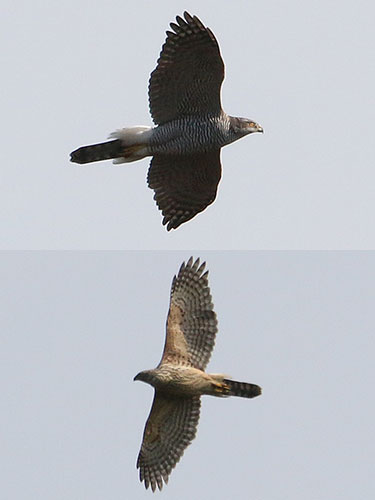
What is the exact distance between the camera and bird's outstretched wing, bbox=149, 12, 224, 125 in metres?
16.1

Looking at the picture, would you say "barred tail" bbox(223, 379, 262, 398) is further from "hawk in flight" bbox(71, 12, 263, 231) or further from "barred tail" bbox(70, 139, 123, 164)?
"barred tail" bbox(70, 139, 123, 164)

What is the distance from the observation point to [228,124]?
16.7 m

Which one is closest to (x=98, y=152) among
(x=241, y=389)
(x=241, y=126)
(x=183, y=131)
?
(x=183, y=131)

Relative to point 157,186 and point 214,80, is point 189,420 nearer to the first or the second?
point 157,186

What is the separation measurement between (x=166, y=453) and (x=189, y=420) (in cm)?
47

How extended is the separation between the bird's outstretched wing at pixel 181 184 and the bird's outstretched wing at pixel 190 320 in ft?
2.53

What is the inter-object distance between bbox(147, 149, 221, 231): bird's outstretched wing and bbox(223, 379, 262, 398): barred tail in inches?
65.3

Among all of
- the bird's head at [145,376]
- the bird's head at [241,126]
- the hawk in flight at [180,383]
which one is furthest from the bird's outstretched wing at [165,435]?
the bird's head at [241,126]

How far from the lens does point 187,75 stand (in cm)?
1633

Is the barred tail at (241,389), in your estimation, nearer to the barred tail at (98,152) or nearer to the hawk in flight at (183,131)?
the hawk in flight at (183,131)

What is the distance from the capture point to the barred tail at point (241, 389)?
16.9 m

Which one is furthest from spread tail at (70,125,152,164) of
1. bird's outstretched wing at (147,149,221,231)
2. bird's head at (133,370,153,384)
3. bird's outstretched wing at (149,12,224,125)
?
bird's head at (133,370,153,384)

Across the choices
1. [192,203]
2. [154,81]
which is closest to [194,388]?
[192,203]

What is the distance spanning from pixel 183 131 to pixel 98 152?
2.84 feet
